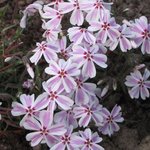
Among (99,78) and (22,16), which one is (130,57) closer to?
(99,78)

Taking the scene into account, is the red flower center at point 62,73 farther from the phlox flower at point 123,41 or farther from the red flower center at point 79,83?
the phlox flower at point 123,41

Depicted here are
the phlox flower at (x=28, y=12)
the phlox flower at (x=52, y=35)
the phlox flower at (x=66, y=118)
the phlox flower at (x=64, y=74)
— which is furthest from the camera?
the phlox flower at (x=28, y=12)

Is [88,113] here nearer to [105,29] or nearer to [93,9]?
[105,29]

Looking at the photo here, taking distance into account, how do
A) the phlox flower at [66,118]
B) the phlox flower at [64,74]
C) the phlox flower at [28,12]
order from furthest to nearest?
the phlox flower at [28,12] < the phlox flower at [66,118] < the phlox flower at [64,74]

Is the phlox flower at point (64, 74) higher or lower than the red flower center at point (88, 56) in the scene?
lower

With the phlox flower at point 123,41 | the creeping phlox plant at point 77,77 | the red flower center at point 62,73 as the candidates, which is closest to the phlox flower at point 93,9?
the creeping phlox plant at point 77,77

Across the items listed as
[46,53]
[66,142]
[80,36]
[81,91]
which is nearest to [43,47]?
[46,53]

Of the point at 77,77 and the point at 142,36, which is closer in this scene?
the point at 77,77
